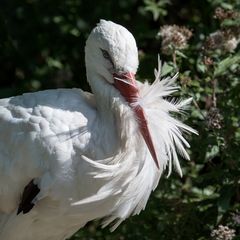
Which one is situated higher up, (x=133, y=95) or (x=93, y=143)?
(x=133, y=95)

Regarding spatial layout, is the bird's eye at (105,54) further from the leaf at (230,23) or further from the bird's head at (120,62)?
the leaf at (230,23)

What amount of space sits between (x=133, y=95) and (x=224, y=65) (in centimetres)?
76

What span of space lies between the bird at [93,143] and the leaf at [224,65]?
393 millimetres

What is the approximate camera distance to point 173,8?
22.5 feet

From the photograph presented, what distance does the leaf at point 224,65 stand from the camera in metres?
4.69

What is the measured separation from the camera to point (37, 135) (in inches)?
163

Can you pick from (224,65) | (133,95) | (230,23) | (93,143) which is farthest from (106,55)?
(230,23)

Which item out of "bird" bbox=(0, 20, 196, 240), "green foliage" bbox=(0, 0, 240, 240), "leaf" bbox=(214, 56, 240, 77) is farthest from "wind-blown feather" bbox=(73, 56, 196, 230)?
"leaf" bbox=(214, 56, 240, 77)

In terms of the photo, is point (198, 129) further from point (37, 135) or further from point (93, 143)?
point (37, 135)

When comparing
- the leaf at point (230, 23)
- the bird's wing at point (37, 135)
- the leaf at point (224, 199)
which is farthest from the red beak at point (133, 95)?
the leaf at point (230, 23)

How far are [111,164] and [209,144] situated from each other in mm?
640

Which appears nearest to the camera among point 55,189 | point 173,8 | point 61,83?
point 55,189

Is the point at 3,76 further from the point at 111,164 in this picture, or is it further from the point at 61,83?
the point at 111,164

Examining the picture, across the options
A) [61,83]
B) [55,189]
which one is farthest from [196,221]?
[61,83]
